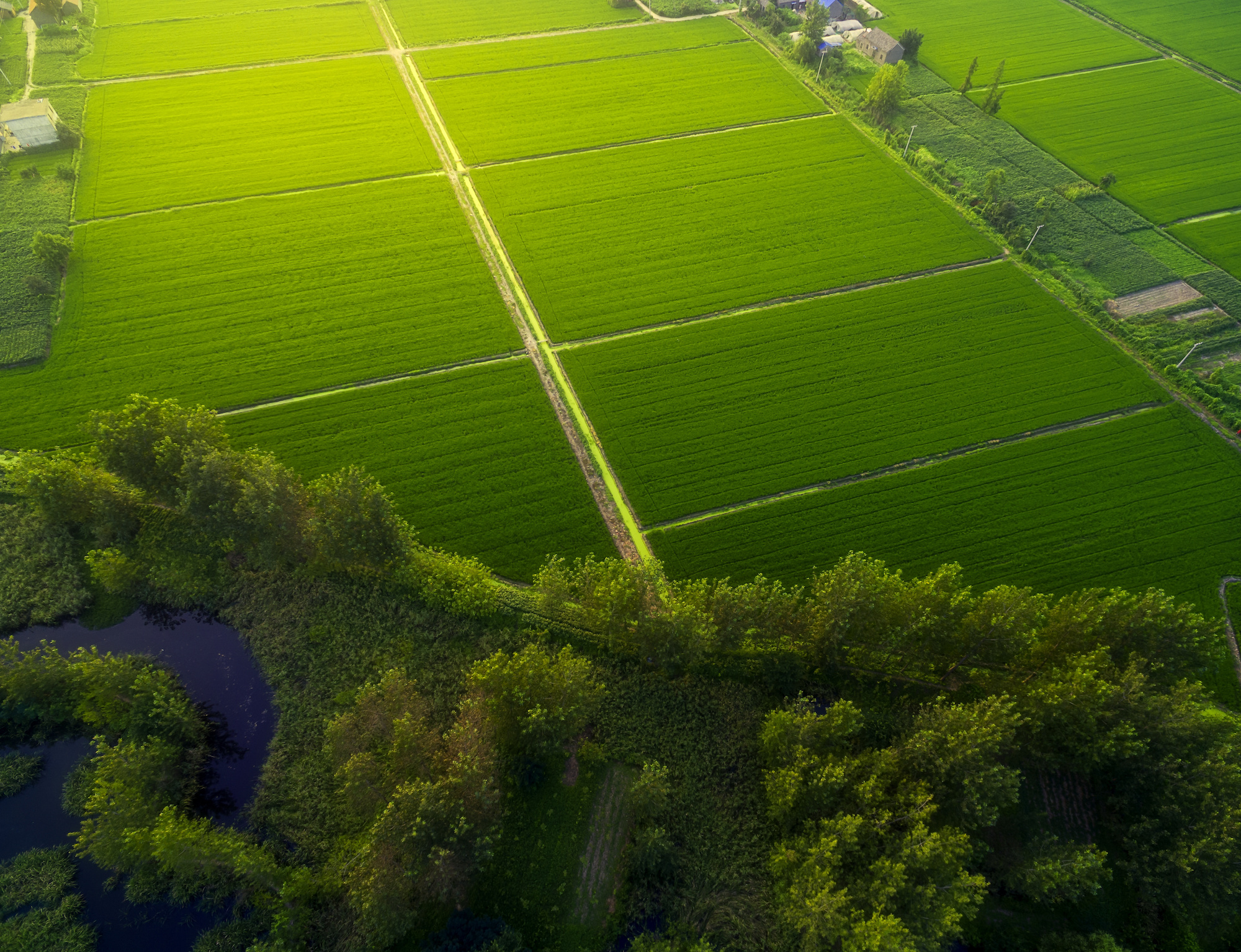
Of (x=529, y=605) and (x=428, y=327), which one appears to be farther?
(x=428, y=327)

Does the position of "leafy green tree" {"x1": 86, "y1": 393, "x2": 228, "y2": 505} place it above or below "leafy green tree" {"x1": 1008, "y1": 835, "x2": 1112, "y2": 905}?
above

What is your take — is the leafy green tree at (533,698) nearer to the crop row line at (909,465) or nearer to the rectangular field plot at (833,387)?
the crop row line at (909,465)

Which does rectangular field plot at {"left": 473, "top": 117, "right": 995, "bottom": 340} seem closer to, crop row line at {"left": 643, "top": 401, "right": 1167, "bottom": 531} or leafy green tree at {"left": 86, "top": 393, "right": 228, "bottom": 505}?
crop row line at {"left": 643, "top": 401, "right": 1167, "bottom": 531}

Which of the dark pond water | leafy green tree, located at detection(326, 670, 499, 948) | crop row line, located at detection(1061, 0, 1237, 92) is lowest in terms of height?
the dark pond water

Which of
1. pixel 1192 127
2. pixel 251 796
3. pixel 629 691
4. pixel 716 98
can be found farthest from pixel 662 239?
pixel 1192 127

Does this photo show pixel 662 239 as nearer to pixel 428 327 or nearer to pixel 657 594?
pixel 428 327

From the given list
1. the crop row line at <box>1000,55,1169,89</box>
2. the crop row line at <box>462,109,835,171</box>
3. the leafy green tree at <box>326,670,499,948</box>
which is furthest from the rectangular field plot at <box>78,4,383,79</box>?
the leafy green tree at <box>326,670,499,948</box>

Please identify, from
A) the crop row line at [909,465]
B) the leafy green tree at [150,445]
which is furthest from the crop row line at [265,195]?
the crop row line at [909,465]
